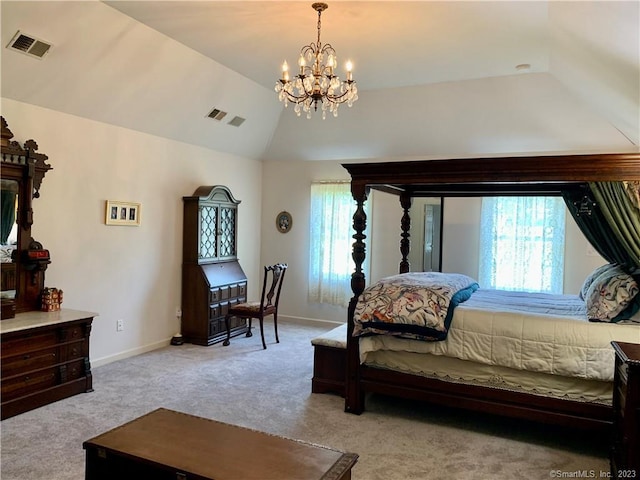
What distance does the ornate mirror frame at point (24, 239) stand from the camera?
3.87 meters

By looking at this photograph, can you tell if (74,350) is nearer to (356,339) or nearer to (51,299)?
(51,299)

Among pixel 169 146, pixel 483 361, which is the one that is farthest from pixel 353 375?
pixel 169 146

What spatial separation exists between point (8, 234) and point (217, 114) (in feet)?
8.72

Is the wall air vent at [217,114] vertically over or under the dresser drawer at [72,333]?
over

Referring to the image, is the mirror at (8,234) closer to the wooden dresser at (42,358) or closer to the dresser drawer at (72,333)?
the wooden dresser at (42,358)

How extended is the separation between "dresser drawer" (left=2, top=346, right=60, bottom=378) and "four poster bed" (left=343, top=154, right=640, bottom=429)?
2.37m

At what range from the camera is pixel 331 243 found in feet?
22.3

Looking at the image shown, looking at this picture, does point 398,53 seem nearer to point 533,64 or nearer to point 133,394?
point 533,64

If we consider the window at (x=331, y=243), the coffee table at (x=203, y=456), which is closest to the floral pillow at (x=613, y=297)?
the coffee table at (x=203, y=456)

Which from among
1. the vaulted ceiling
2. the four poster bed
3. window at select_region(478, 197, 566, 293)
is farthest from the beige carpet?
window at select_region(478, 197, 566, 293)

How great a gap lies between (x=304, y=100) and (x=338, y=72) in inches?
69.2

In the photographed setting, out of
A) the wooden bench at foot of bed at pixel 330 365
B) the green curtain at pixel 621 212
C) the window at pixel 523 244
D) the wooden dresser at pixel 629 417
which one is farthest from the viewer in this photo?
the window at pixel 523 244

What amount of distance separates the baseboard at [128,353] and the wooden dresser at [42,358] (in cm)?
70

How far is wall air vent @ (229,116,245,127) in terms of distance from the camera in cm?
591
